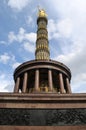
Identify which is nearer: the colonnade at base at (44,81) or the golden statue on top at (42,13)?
the colonnade at base at (44,81)

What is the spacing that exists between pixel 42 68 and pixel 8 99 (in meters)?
13.5

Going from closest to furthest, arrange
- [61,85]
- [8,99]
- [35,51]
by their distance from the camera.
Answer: [8,99], [61,85], [35,51]

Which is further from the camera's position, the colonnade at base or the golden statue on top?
the golden statue on top

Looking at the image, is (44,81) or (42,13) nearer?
(44,81)

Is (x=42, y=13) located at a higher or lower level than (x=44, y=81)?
higher

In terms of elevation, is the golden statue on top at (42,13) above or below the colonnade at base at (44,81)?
above

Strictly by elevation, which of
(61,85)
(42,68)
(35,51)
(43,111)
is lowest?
(43,111)

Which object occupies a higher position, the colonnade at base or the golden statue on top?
the golden statue on top

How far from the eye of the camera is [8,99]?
49.0 feet
